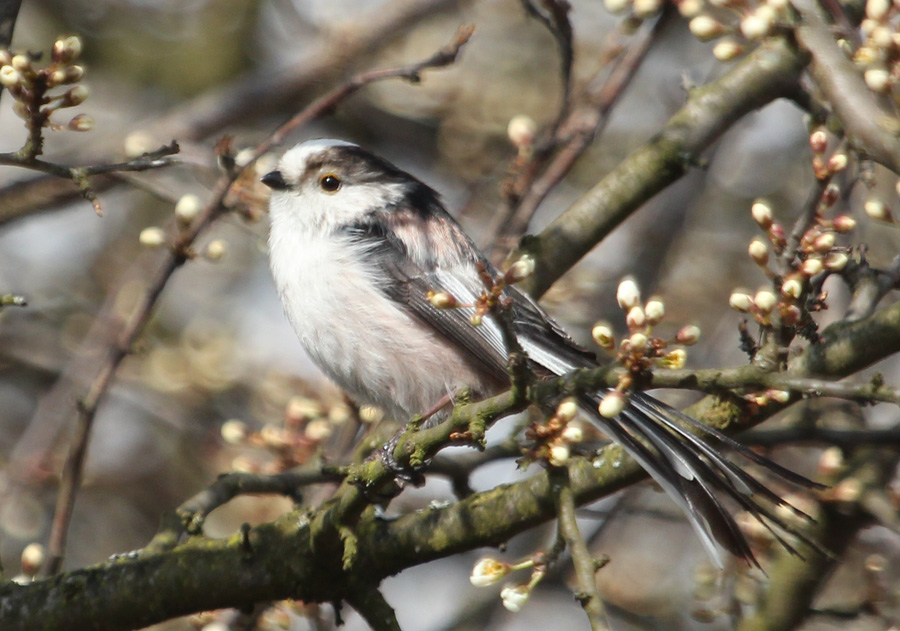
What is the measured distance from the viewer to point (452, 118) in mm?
5914

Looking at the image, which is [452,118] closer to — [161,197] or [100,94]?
[100,94]

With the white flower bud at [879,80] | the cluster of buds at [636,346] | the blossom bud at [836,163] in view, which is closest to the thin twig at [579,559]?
the cluster of buds at [636,346]

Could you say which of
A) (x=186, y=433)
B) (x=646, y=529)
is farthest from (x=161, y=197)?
(x=646, y=529)

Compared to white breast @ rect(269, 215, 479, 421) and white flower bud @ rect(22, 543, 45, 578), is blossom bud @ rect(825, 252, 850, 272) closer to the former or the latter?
white breast @ rect(269, 215, 479, 421)

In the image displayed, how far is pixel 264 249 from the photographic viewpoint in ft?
12.6

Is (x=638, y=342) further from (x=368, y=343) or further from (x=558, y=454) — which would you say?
(x=368, y=343)

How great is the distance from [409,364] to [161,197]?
3.55 feet

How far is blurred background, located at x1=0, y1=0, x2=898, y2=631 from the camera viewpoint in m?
4.46

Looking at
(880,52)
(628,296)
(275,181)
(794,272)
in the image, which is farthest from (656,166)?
(628,296)

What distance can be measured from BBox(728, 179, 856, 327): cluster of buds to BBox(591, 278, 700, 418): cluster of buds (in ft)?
1.09

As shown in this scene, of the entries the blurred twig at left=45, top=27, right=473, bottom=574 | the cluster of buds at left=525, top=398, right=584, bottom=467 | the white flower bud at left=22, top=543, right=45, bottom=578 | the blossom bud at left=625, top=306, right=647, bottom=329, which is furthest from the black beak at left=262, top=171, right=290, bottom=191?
the blossom bud at left=625, top=306, right=647, bottom=329

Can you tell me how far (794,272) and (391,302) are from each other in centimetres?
151

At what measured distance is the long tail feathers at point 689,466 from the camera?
2.64 m

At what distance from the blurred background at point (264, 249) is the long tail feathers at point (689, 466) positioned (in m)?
1.09
